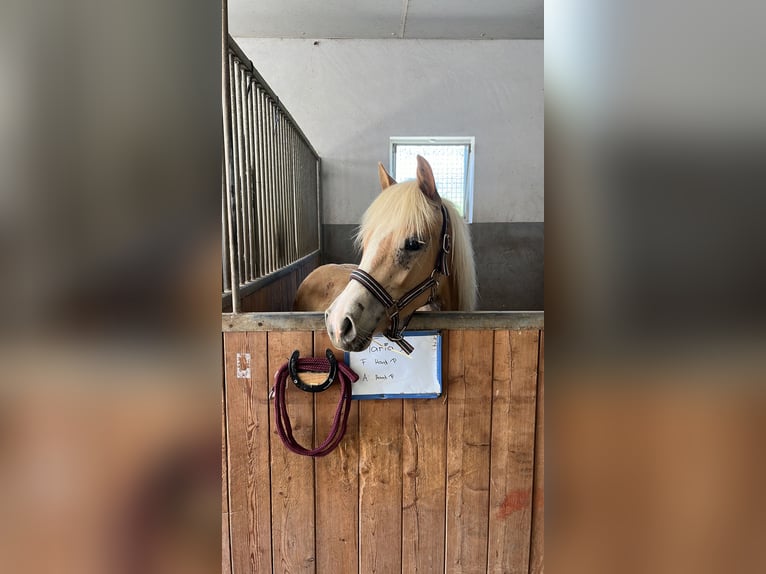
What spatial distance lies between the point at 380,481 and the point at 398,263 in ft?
1.49

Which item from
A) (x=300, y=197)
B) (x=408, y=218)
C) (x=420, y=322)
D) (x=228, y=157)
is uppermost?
(x=300, y=197)

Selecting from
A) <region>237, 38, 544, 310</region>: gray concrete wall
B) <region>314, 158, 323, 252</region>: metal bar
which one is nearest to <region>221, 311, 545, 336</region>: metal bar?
<region>314, 158, 323, 252</region>: metal bar

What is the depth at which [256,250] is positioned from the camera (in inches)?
56.6

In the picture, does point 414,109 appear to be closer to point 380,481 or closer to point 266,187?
point 266,187

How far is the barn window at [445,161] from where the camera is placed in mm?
3340

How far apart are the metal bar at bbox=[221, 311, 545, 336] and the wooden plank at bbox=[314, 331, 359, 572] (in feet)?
0.56

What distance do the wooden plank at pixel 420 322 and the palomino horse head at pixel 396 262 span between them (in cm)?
6

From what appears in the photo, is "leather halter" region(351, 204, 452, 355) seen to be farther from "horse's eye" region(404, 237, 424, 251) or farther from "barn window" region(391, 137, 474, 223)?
"barn window" region(391, 137, 474, 223)

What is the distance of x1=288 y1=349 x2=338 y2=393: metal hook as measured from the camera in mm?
807

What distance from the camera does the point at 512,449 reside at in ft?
2.81

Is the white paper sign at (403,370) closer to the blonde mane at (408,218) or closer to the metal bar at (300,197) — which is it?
the blonde mane at (408,218)
